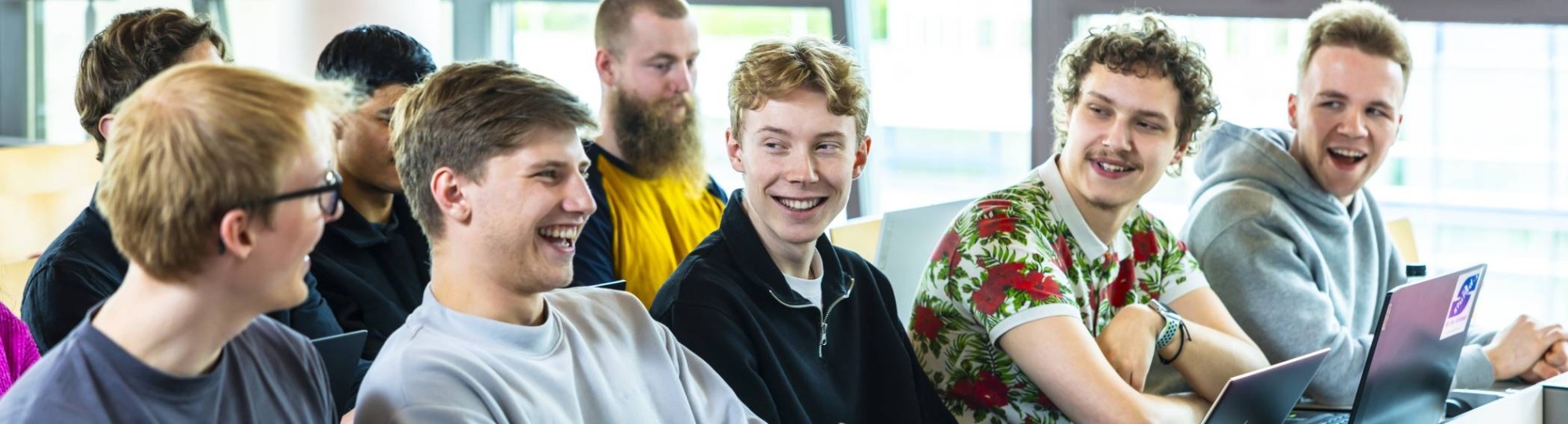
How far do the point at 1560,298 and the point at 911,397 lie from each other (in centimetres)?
268

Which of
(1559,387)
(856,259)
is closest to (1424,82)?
(1559,387)

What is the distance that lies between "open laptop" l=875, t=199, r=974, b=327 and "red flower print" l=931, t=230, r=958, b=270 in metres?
0.28

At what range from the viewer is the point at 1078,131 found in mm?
2162

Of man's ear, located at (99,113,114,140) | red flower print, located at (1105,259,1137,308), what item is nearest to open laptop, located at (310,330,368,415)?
man's ear, located at (99,113,114,140)

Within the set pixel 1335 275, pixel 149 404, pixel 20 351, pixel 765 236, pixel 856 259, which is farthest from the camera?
pixel 1335 275

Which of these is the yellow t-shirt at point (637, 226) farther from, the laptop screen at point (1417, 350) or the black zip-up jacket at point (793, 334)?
the laptop screen at point (1417, 350)

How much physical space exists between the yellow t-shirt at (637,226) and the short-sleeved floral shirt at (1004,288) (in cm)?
64

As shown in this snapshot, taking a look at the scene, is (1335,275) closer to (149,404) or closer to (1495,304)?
(1495,304)

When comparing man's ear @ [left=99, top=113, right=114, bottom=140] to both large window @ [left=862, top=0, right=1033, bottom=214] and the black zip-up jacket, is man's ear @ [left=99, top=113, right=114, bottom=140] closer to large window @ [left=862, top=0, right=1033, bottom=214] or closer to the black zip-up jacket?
the black zip-up jacket

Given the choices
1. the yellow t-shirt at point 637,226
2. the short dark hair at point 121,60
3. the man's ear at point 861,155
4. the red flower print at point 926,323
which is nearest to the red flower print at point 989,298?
the red flower print at point 926,323

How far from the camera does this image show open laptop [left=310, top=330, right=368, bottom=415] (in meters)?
1.48

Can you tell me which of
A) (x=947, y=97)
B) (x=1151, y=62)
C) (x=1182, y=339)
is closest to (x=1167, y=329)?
(x=1182, y=339)

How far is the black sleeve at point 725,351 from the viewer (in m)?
1.74

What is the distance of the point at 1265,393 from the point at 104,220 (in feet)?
4.52
